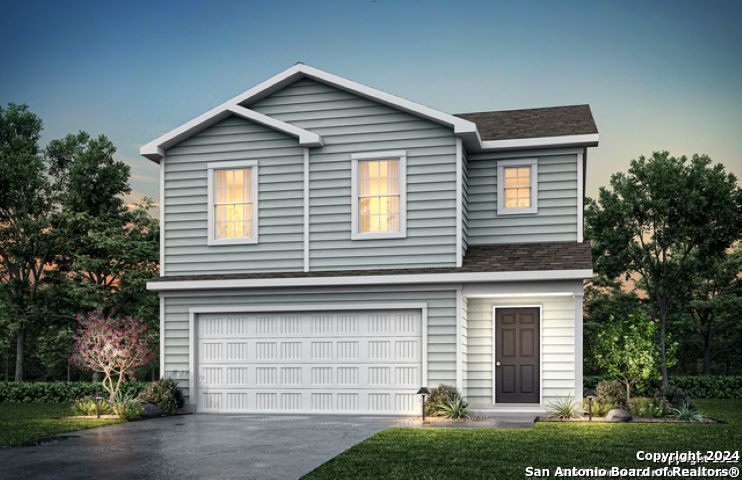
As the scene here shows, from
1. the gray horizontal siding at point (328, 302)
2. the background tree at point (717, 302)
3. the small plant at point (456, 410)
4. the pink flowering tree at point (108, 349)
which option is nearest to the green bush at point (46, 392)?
the pink flowering tree at point (108, 349)

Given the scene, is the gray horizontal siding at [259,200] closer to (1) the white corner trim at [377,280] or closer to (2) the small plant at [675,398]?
(1) the white corner trim at [377,280]

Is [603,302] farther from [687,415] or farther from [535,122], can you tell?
[687,415]

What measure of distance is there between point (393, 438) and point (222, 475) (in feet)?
12.6

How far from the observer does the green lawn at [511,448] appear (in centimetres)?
1010

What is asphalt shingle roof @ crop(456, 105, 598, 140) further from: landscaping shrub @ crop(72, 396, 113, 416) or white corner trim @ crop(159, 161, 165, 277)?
landscaping shrub @ crop(72, 396, 113, 416)

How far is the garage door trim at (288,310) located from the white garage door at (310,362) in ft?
0.48

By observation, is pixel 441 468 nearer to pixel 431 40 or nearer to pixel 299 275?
pixel 299 275

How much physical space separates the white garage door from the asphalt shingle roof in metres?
4.95

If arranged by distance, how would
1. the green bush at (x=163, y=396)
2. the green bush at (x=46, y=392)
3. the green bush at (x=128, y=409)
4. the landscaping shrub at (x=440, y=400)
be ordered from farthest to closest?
1. the green bush at (x=46, y=392)
2. the green bush at (x=163, y=396)
3. the green bush at (x=128, y=409)
4. the landscaping shrub at (x=440, y=400)

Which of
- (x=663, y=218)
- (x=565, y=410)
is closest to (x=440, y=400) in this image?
(x=565, y=410)

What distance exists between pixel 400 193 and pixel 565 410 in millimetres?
5576

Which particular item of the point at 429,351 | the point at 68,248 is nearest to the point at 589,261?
the point at 429,351

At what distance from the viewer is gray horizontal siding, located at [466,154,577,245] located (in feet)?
61.6

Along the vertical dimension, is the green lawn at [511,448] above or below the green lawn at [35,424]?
above
